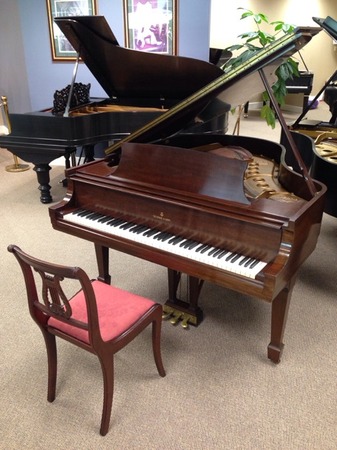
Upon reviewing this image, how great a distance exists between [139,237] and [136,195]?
23 centimetres

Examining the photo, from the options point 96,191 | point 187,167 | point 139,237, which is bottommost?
point 139,237

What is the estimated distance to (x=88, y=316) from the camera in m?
1.53

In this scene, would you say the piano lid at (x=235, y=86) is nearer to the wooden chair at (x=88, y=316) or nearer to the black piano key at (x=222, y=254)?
the black piano key at (x=222, y=254)

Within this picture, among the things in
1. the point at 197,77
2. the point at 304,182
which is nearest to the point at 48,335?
the point at 304,182

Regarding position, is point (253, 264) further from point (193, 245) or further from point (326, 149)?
point (326, 149)

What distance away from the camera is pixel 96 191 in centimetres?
229

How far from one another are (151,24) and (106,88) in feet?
4.78

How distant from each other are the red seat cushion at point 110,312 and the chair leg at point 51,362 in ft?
0.42

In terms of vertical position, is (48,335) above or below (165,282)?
above

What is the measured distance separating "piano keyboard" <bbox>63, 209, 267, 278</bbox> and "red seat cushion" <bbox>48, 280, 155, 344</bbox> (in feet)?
1.00

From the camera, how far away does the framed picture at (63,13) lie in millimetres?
5176

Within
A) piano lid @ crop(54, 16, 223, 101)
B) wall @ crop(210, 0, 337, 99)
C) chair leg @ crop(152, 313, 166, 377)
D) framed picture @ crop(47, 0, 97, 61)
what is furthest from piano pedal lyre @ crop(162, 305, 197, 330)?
wall @ crop(210, 0, 337, 99)

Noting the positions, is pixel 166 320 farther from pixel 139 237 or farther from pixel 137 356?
pixel 139 237

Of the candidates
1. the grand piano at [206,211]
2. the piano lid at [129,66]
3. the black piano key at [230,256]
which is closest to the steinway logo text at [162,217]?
the grand piano at [206,211]
